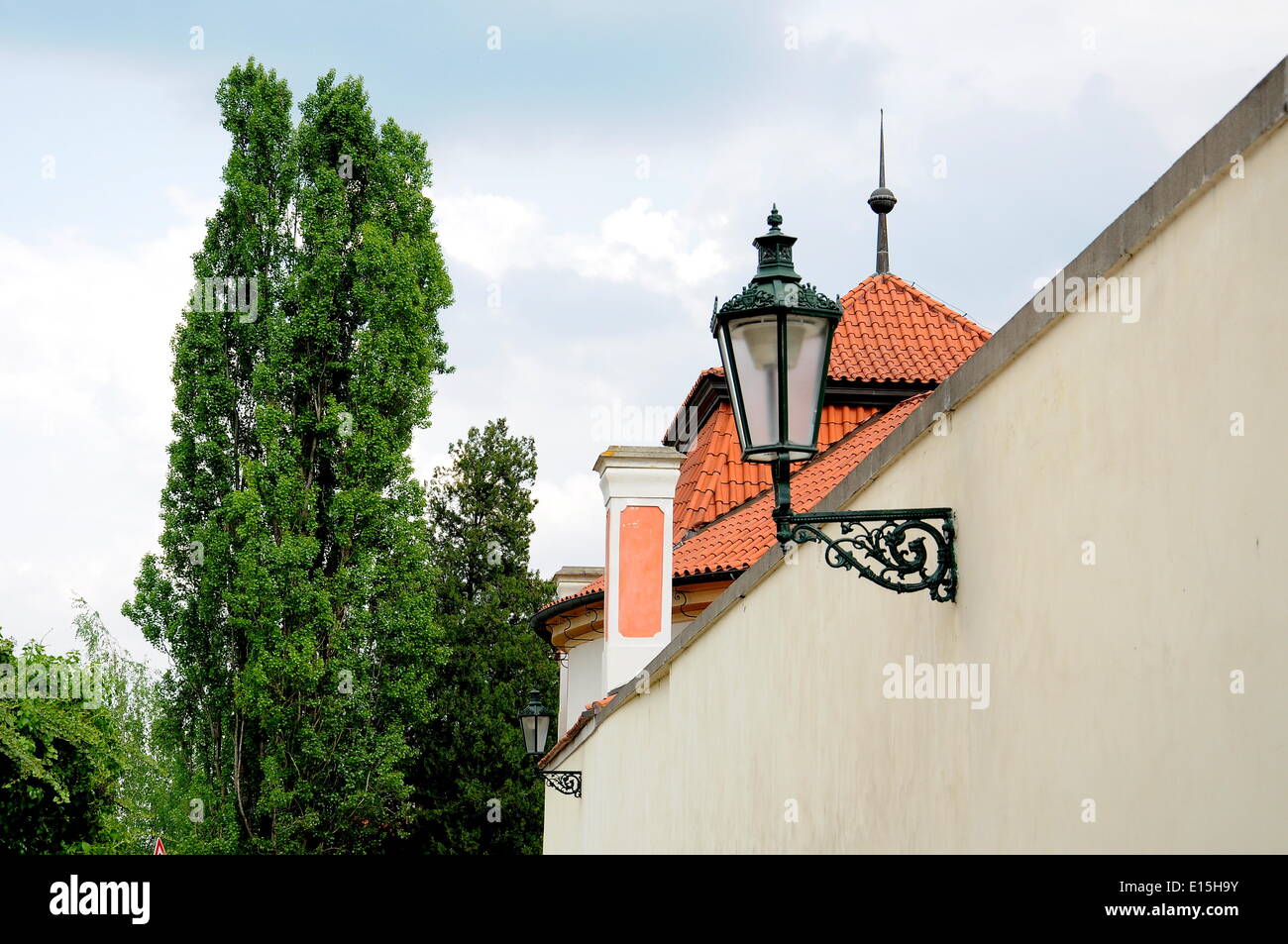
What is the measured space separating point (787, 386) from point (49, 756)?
12.6m

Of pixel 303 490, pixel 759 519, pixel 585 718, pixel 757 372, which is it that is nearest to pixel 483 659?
pixel 303 490

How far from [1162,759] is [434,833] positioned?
30.4 metres

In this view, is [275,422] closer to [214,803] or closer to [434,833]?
[214,803]

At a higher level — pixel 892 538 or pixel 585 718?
pixel 892 538

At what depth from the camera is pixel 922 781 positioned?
4.29 metres

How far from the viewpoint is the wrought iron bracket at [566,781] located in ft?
41.6

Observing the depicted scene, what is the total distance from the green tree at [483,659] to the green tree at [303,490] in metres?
4.77

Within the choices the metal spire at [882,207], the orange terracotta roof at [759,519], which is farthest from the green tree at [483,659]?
the orange terracotta roof at [759,519]

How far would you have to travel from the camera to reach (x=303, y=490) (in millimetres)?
24516

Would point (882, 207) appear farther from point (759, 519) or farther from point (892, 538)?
point (892, 538)

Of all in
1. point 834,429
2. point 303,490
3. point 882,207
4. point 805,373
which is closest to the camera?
point 805,373

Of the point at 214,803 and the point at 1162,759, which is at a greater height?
the point at 1162,759

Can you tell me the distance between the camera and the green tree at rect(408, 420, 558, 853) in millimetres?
31453
